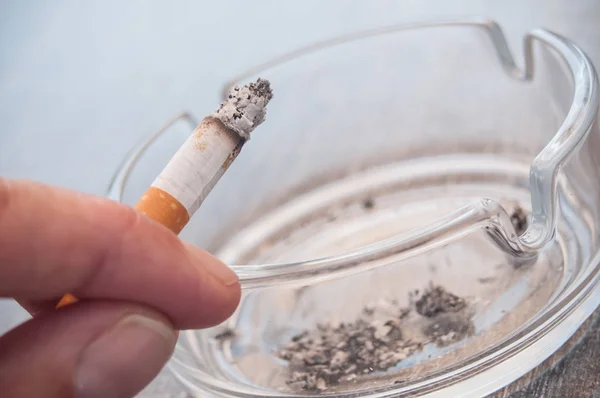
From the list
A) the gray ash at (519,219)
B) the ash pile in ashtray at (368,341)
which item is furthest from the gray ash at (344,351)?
the gray ash at (519,219)

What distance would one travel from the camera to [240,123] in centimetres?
36

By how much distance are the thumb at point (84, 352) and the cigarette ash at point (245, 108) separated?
11 cm

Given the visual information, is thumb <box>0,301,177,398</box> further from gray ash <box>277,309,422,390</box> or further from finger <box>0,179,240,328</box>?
gray ash <box>277,309,422,390</box>

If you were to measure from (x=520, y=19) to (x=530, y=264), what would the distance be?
0.41 meters

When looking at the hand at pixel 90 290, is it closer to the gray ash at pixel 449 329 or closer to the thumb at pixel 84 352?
the thumb at pixel 84 352

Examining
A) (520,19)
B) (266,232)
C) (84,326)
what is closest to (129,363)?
(84,326)

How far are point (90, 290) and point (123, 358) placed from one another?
3cm

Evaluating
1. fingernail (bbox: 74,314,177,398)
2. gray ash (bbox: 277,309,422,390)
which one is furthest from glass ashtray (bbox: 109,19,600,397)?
fingernail (bbox: 74,314,177,398)

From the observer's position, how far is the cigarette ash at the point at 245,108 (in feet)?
1.17

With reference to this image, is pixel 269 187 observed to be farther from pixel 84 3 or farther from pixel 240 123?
pixel 84 3

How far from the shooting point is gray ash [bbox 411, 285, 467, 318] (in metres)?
0.49

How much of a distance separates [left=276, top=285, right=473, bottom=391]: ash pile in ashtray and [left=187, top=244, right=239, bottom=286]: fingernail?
0.51 feet

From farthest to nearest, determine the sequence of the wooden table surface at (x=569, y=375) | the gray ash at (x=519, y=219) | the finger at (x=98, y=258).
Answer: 1. the gray ash at (x=519, y=219)
2. the wooden table surface at (x=569, y=375)
3. the finger at (x=98, y=258)

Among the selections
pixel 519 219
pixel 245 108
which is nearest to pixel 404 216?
pixel 519 219
